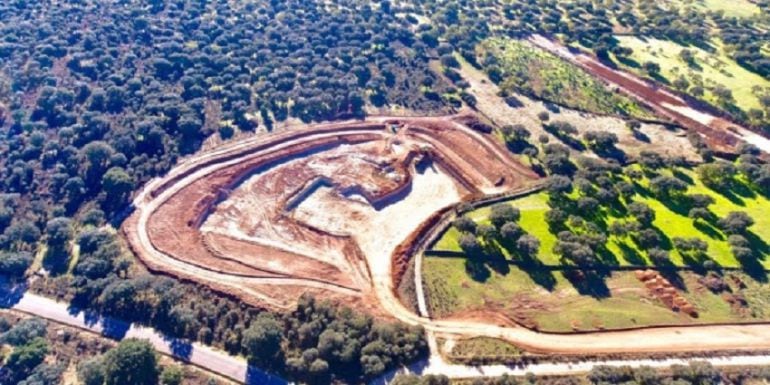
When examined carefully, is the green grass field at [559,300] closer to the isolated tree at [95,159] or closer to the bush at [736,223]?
the bush at [736,223]

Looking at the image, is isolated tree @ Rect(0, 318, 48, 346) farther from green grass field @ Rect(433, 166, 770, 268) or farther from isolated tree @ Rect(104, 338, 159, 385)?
green grass field @ Rect(433, 166, 770, 268)

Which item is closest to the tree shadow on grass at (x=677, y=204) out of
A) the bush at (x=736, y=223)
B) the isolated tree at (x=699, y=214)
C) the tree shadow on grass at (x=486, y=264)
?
the isolated tree at (x=699, y=214)

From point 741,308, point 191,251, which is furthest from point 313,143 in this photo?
point 741,308

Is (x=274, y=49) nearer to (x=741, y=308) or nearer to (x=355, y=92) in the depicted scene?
(x=355, y=92)

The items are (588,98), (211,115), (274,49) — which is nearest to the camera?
(211,115)

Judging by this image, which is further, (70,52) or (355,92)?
(70,52)
